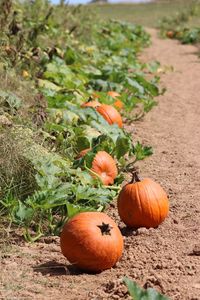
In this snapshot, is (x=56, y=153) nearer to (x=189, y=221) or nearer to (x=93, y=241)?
(x=189, y=221)

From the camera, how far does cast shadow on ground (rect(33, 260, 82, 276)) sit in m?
3.69

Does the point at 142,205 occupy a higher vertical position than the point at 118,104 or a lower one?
higher

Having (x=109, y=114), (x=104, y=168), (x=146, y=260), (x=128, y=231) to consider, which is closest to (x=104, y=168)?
(x=104, y=168)

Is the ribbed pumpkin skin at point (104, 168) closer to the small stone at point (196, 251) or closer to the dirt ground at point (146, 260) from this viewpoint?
the dirt ground at point (146, 260)

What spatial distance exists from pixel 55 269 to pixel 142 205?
876 mm

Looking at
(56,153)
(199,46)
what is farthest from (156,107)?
(199,46)

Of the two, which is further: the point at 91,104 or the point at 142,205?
the point at 91,104

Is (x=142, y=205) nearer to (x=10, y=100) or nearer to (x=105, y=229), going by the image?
(x=105, y=229)

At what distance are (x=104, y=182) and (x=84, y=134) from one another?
806 millimetres

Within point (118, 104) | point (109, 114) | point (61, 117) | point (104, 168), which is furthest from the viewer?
point (118, 104)

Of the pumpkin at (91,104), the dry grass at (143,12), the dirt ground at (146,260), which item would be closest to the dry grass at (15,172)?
the dirt ground at (146,260)

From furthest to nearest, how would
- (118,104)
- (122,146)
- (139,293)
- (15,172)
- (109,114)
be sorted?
1. (118,104)
2. (109,114)
3. (122,146)
4. (15,172)
5. (139,293)

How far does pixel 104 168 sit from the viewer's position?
508 cm

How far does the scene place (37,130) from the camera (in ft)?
18.0
